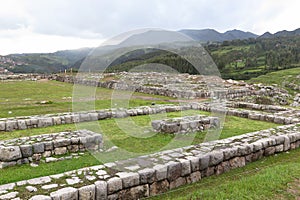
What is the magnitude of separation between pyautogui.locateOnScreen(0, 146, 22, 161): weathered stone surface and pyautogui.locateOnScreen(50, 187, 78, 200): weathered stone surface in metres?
2.93

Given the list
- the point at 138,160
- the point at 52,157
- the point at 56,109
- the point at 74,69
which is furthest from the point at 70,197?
the point at 74,69

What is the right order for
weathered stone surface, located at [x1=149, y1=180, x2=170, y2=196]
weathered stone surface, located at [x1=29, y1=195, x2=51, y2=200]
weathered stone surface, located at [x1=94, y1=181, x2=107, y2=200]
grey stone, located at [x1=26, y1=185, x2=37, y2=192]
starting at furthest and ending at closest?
weathered stone surface, located at [x1=149, y1=180, x2=170, y2=196] → weathered stone surface, located at [x1=94, y1=181, x2=107, y2=200] → grey stone, located at [x1=26, y1=185, x2=37, y2=192] → weathered stone surface, located at [x1=29, y1=195, x2=51, y2=200]

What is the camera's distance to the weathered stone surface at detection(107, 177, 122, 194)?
550 centimetres

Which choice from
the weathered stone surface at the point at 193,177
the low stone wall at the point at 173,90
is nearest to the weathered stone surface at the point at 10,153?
the weathered stone surface at the point at 193,177

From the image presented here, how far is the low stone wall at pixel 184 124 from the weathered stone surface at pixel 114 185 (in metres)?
5.09

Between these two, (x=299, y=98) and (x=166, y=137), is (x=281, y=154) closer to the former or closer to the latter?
(x=166, y=137)

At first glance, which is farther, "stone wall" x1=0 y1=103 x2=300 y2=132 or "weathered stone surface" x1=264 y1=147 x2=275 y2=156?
"stone wall" x1=0 y1=103 x2=300 y2=132

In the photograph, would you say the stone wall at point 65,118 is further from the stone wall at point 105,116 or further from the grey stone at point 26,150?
the grey stone at point 26,150

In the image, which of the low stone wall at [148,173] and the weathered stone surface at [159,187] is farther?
the weathered stone surface at [159,187]

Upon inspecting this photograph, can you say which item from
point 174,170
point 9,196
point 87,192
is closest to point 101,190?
point 87,192

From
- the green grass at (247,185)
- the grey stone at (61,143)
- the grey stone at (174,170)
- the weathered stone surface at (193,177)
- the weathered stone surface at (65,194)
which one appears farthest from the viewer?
the grey stone at (61,143)

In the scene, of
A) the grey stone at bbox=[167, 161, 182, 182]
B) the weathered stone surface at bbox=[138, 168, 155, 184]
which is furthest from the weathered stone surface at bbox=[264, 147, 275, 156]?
the weathered stone surface at bbox=[138, 168, 155, 184]

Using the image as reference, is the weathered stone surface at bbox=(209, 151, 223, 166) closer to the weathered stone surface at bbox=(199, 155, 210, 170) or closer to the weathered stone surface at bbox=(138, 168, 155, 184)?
the weathered stone surface at bbox=(199, 155, 210, 170)

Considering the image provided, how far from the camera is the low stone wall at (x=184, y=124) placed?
1056 cm
